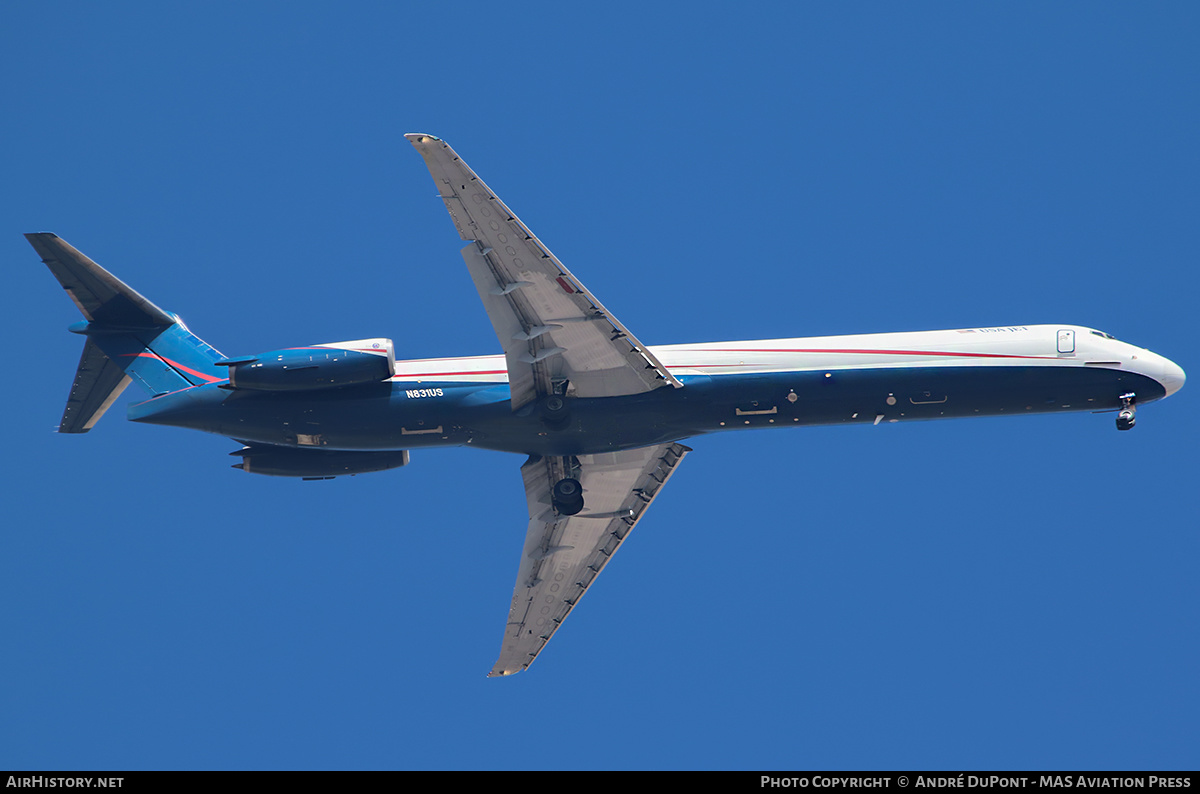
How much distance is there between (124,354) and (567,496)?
11.5 m

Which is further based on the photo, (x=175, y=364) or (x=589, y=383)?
(x=175, y=364)

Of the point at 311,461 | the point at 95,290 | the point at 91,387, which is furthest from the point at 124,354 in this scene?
the point at 311,461

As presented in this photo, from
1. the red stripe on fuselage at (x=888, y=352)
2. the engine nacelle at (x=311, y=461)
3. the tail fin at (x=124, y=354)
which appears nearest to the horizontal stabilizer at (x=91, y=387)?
the tail fin at (x=124, y=354)

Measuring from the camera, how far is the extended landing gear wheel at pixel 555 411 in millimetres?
29094

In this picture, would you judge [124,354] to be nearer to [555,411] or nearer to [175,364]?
[175,364]

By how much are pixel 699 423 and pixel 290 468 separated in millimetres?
10190

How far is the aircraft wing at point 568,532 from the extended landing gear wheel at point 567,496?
0.94 meters

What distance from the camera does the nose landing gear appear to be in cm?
2939

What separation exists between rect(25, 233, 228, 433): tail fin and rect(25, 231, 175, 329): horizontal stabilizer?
24 millimetres

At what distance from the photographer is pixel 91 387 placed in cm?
3095
